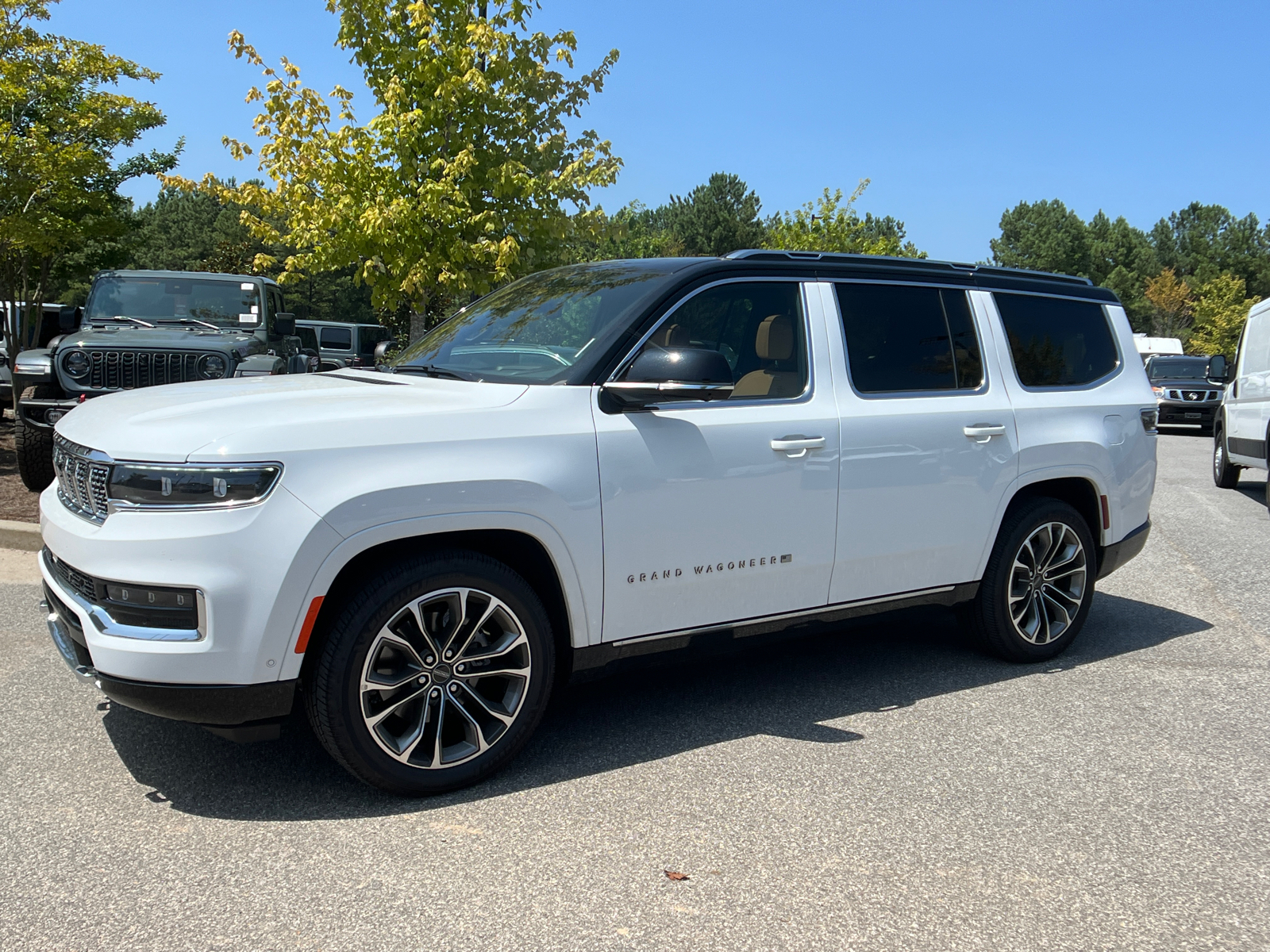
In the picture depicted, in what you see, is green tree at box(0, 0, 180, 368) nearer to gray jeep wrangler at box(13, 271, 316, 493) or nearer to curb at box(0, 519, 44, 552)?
gray jeep wrangler at box(13, 271, 316, 493)

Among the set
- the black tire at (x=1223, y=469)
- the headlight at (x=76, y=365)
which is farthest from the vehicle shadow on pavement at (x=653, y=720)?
the black tire at (x=1223, y=469)

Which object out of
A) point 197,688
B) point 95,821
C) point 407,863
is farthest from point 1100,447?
point 95,821

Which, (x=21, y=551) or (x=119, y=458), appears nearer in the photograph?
(x=119, y=458)

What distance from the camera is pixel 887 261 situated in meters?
4.85

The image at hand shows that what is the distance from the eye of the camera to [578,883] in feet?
10.00

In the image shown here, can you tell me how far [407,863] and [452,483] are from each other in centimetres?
117

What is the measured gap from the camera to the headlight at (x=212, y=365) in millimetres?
8977

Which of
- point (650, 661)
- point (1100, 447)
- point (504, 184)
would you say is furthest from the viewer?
point (504, 184)

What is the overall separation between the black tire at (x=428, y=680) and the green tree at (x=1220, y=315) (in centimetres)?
6755

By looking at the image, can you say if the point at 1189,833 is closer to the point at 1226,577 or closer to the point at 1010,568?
the point at 1010,568

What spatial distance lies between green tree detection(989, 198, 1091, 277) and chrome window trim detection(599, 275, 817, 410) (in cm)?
8456

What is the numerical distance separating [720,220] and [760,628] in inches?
2672

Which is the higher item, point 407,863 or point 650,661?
point 650,661

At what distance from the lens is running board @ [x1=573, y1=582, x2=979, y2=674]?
394 cm
